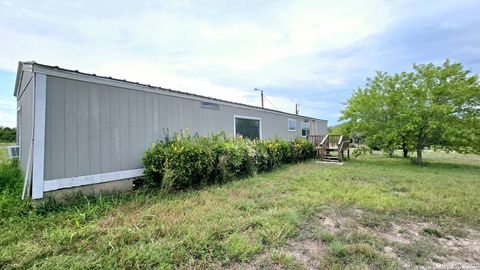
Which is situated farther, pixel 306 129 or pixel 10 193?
pixel 306 129

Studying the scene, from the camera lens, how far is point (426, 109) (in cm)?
921

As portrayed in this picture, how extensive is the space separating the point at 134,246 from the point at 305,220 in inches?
91.4

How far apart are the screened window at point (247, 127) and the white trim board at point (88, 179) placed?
174 inches

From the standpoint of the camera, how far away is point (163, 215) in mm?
3262

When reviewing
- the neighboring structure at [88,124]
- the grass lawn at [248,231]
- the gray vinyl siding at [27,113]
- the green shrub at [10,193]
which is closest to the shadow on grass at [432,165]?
the grass lawn at [248,231]

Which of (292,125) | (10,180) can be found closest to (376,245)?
(10,180)

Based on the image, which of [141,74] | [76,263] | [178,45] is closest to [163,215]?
[76,263]

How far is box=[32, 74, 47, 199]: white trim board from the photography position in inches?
137

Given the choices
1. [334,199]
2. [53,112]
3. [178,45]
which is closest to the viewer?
[53,112]

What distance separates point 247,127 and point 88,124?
6002mm

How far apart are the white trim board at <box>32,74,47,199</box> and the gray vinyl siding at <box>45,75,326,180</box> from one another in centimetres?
7

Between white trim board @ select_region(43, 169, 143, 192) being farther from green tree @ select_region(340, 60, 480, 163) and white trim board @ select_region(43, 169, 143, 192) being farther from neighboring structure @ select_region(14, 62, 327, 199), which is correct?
green tree @ select_region(340, 60, 480, 163)

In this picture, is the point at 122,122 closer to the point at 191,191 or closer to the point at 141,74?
the point at 191,191

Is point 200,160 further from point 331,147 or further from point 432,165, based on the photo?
point 432,165
